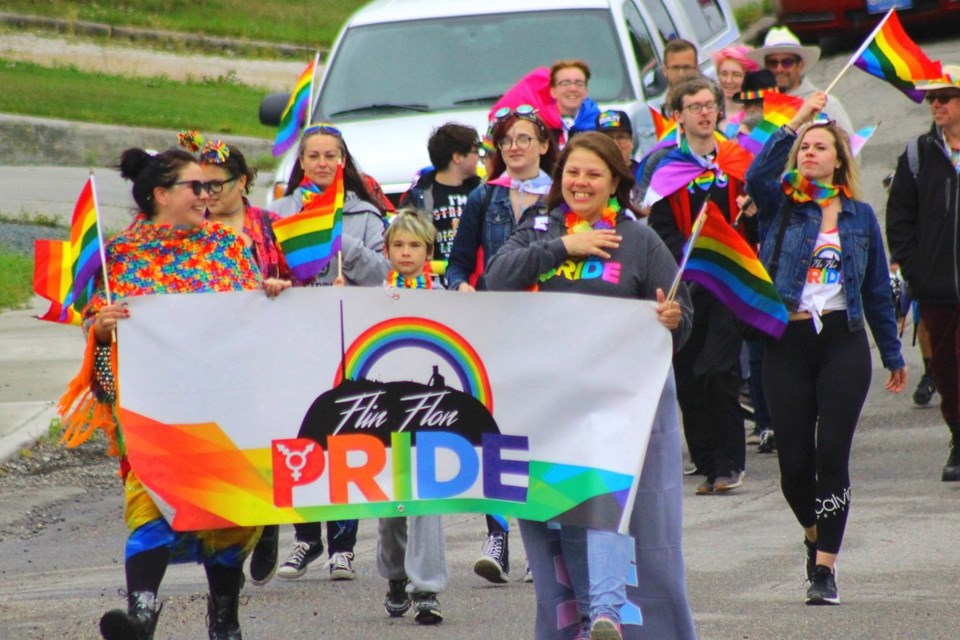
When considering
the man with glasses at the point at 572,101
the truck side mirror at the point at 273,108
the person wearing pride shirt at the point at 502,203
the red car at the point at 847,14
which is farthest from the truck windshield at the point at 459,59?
the red car at the point at 847,14

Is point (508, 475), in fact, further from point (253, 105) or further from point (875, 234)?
point (253, 105)

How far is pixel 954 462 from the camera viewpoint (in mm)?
9797

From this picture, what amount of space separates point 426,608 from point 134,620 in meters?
1.41

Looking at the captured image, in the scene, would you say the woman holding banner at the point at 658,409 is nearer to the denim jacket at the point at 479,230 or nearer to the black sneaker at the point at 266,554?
the black sneaker at the point at 266,554

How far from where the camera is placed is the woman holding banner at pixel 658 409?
5.79 m

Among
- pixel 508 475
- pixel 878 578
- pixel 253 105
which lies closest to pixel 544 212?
pixel 508 475

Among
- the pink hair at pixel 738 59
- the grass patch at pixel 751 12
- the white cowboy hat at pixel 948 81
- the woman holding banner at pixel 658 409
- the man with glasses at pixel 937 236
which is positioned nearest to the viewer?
the woman holding banner at pixel 658 409

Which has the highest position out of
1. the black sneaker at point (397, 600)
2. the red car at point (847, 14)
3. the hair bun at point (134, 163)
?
the red car at point (847, 14)

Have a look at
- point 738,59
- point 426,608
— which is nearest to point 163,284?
point 426,608

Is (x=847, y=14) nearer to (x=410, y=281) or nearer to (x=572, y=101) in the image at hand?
(x=572, y=101)

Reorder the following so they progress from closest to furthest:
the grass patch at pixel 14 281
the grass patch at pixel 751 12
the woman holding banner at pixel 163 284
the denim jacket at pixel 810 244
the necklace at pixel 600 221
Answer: the necklace at pixel 600 221, the woman holding banner at pixel 163 284, the denim jacket at pixel 810 244, the grass patch at pixel 14 281, the grass patch at pixel 751 12

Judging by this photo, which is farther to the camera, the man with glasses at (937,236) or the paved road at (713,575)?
the man with glasses at (937,236)

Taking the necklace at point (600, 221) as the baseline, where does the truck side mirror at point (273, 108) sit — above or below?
above

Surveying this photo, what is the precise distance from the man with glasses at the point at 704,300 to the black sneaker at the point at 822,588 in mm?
2710
